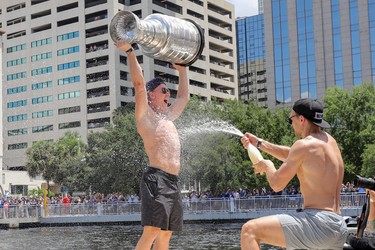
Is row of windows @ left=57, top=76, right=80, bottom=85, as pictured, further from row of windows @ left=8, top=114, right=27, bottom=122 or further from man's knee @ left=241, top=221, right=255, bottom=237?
man's knee @ left=241, top=221, right=255, bottom=237

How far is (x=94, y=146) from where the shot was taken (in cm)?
5516

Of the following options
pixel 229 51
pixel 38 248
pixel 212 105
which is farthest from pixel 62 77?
pixel 38 248

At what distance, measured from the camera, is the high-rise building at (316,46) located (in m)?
80.9

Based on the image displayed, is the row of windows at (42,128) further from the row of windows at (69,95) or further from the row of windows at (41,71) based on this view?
the row of windows at (41,71)

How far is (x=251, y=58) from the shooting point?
133875 millimetres

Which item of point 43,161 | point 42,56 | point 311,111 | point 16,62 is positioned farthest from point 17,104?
point 311,111

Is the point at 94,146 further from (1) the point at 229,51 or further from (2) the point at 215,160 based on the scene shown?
(1) the point at 229,51

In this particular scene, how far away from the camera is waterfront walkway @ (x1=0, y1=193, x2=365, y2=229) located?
30641 millimetres

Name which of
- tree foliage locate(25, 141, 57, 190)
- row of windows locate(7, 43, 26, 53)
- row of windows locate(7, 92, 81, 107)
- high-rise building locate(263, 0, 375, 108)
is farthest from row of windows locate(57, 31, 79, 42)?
high-rise building locate(263, 0, 375, 108)

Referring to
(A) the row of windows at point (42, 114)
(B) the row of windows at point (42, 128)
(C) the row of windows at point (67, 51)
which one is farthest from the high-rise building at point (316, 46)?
(A) the row of windows at point (42, 114)

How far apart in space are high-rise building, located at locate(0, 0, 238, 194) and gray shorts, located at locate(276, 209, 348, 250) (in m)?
86.7

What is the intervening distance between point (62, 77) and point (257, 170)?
9707 centimetres

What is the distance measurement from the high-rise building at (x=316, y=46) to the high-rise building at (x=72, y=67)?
55.0 feet

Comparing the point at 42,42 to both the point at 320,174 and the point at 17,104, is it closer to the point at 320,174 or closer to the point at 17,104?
the point at 17,104
